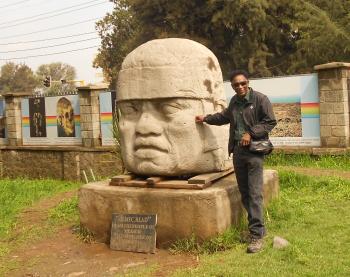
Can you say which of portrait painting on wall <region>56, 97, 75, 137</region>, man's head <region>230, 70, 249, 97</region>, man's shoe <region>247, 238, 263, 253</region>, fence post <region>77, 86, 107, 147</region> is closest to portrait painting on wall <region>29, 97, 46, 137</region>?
portrait painting on wall <region>56, 97, 75, 137</region>

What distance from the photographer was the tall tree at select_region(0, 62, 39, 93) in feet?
203

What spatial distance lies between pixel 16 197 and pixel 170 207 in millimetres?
4862

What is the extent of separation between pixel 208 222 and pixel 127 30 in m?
27.7

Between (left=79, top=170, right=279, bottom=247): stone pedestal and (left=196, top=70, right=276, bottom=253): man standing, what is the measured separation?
0.28 m

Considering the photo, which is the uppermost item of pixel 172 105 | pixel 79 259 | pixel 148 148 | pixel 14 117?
pixel 14 117

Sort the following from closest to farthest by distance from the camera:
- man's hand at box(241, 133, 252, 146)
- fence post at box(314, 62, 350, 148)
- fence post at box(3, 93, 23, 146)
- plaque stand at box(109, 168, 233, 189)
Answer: man's hand at box(241, 133, 252, 146), plaque stand at box(109, 168, 233, 189), fence post at box(314, 62, 350, 148), fence post at box(3, 93, 23, 146)

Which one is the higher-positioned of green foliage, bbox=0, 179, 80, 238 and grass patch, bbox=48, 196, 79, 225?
grass patch, bbox=48, 196, 79, 225

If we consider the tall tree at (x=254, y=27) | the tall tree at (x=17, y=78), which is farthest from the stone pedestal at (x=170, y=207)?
the tall tree at (x=17, y=78)

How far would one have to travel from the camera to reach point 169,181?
4.82m

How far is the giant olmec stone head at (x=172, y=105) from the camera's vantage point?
4.72 m

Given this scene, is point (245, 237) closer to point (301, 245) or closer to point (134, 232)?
point (301, 245)

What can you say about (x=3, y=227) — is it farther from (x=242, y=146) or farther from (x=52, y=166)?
(x=52, y=166)

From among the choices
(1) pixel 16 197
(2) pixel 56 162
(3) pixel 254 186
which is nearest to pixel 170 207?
(3) pixel 254 186

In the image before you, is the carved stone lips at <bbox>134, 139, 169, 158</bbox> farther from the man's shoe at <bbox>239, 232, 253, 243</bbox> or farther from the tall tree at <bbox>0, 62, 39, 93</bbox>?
the tall tree at <bbox>0, 62, 39, 93</bbox>
